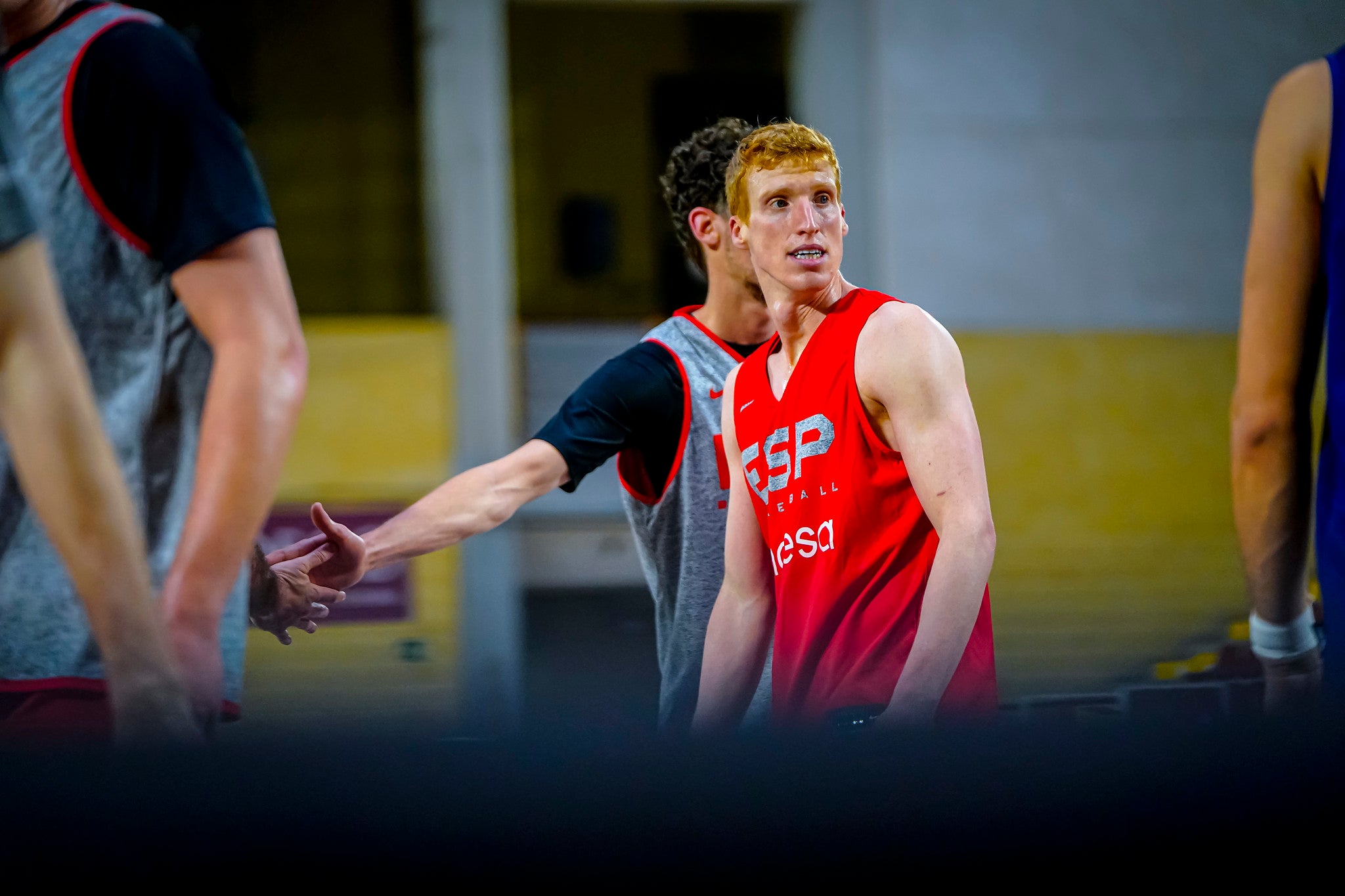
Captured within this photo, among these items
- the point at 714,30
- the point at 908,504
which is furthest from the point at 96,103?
the point at 714,30

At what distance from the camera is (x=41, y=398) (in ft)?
4.03

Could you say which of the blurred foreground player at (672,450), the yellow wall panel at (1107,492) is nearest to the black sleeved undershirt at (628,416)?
the blurred foreground player at (672,450)

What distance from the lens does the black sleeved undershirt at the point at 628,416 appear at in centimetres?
263

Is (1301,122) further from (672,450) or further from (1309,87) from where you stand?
(672,450)

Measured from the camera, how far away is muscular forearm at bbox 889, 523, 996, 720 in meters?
1.79

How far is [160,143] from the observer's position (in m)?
1.58

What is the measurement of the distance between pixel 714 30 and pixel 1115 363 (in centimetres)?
420

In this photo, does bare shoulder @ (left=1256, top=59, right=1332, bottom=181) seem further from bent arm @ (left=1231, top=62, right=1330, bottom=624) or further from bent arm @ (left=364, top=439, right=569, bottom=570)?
bent arm @ (left=364, top=439, right=569, bottom=570)

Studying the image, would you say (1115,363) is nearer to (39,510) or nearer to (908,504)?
(908,504)

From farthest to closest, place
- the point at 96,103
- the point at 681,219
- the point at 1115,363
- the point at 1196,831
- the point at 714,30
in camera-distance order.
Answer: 1. the point at 714,30
2. the point at 1115,363
3. the point at 681,219
4. the point at 96,103
5. the point at 1196,831

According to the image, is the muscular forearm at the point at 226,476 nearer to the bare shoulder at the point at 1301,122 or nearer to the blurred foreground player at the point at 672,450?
the blurred foreground player at the point at 672,450

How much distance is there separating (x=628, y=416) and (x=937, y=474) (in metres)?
0.91

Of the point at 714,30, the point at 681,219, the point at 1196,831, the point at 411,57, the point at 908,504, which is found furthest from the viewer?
the point at 714,30

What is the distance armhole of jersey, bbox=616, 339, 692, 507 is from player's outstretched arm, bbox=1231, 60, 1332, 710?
1025mm
